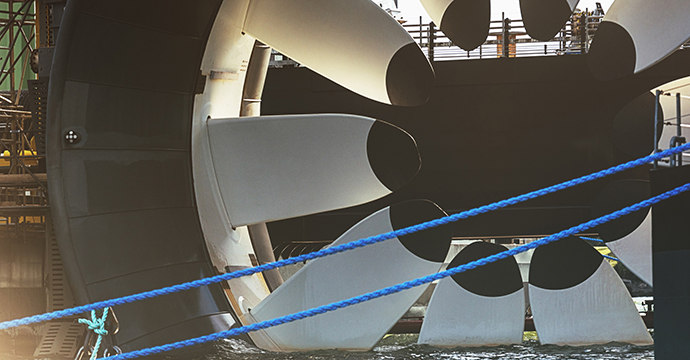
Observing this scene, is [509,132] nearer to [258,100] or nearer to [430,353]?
[430,353]

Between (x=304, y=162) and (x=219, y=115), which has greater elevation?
(x=219, y=115)

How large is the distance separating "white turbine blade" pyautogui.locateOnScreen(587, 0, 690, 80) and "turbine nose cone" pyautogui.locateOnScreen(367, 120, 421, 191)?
2.01m

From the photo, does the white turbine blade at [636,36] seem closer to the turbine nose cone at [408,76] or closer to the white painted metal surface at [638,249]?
the white painted metal surface at [638,249]

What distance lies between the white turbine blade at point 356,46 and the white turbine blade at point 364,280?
1200 millimetres

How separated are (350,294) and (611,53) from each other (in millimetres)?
3515

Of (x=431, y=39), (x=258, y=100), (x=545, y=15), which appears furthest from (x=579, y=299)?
(x=258, y=100)

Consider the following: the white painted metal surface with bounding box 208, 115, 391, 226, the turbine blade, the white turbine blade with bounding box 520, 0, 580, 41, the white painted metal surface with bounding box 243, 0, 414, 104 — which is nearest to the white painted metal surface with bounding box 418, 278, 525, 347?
the turbine blade

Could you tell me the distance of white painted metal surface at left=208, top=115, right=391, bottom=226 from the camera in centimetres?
592

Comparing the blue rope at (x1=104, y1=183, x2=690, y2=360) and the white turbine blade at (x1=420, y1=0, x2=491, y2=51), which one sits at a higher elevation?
the white turbine blade at (x1=420, y1=0, x2=491, y2=51)

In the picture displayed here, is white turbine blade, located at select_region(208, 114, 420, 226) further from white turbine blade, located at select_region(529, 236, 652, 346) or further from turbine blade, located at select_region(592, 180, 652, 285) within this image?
turbine blade, located at select_region(592, 180, 652, 285)

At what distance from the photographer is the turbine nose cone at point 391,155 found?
5.75 meters

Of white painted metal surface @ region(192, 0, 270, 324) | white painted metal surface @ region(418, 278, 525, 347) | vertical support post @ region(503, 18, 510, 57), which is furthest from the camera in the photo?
vertical support post @ region(503, 18, 510, 57)

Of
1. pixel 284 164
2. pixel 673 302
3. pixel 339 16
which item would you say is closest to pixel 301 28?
pixel 339 16

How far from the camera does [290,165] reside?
607 centimetres
